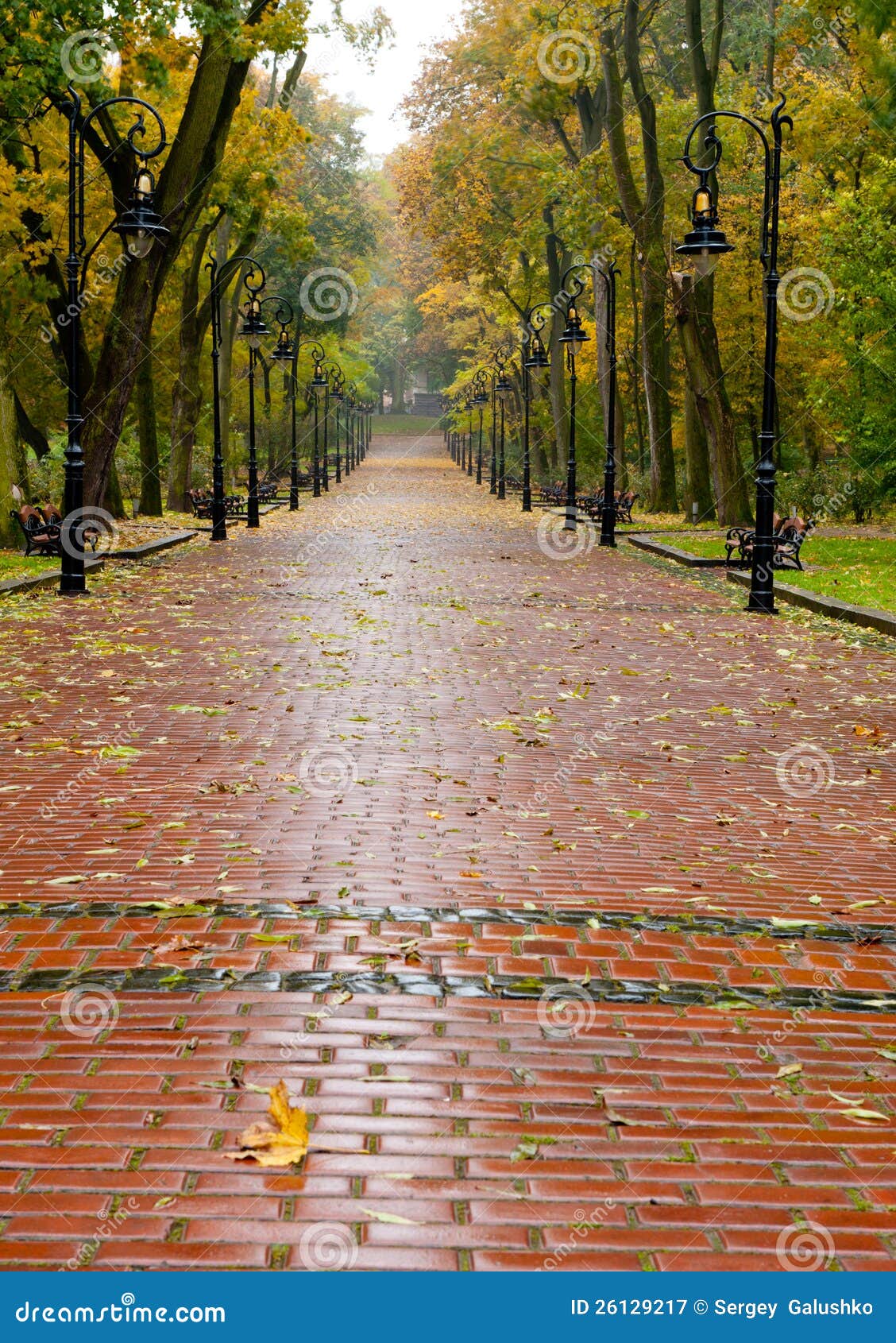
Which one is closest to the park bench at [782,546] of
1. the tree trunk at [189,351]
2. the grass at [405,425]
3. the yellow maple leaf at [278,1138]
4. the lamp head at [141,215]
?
the lamp head at [141,215]

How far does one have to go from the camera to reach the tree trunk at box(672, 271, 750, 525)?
27.5m

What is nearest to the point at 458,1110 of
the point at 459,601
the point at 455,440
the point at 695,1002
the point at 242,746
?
A: the point at 695,1002

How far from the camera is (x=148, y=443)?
31828 millimetres

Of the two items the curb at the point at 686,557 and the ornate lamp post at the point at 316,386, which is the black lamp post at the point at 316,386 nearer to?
the ornate lamp post at the point at 316,386

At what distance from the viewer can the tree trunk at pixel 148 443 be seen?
101ft

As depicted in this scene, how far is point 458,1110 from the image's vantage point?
12.6 feet

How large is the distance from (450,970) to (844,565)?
725 inches

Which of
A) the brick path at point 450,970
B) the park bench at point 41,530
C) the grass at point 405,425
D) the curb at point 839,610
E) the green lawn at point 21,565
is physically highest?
the grass at point 405,425

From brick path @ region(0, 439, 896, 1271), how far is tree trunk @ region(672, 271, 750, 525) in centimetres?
1722

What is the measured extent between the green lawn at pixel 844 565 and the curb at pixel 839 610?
1.30 feet

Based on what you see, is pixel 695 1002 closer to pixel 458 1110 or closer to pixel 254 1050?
pixel 458 1110

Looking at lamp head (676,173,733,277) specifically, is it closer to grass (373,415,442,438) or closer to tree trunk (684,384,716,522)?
tree trunk (684,384,716,522)

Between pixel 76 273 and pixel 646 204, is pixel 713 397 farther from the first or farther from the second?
pixel 76 273

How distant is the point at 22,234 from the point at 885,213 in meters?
16.0
